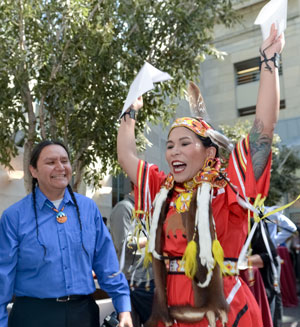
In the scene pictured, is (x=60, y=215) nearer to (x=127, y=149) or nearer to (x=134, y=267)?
(x=127, y=149)

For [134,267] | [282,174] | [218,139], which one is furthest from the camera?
[282,174]

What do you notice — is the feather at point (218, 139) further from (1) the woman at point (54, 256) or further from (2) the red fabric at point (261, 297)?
(2) the red fabric at point (261, 297)

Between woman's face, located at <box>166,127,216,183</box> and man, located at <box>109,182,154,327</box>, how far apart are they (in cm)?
38

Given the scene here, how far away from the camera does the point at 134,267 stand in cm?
241

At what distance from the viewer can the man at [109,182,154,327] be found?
2097mm

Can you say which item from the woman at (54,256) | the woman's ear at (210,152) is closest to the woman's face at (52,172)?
the woman at (54,256)

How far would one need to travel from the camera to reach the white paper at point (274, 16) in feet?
5.41

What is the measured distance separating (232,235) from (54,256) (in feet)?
2.68

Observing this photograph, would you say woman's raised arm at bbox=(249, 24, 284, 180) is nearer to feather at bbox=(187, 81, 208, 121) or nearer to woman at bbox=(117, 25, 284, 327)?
woman at bbox=(117, 25, 284, 327)

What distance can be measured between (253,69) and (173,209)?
21.2 metres

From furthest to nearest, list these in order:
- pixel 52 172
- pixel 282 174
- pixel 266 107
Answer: pixel 282 174
pixel 52 172
pixel 266 107

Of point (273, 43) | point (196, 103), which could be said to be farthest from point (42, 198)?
point (273, 43)

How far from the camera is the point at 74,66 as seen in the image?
5.76 m

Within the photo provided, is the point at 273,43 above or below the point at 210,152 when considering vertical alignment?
above
